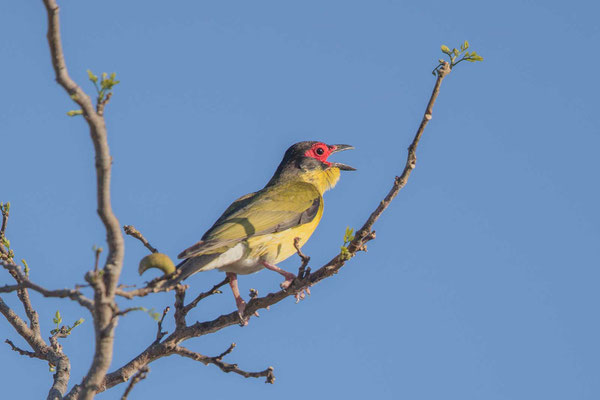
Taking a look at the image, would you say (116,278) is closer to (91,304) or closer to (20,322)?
(91,304)

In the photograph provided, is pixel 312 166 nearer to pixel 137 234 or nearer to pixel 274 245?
pixel 274 245

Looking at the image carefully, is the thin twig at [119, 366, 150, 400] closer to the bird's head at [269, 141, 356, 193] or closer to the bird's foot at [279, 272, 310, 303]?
the bird's foot at [279, 272, 310, 303]

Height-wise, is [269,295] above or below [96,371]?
above

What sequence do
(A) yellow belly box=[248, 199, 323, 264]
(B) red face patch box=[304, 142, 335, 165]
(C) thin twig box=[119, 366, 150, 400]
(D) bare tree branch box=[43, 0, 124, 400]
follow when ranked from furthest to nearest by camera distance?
(B) red face patch box=[304, 142, 335, 165] → (A) yellow belly box=[248, 199, 323, 264] → (C) thin twig box=[119, 366, 150, 400] → (D) bare tree branch box=[43, 0, 124, 400]

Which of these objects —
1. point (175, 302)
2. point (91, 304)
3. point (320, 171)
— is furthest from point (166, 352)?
Result: point (320, 171)

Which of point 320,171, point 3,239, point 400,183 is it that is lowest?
point 400,183

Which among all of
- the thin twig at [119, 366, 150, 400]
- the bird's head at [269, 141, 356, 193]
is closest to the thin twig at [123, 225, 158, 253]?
the thin twig at [119, 366, 150, 400]

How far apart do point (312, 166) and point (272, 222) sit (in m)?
2.09

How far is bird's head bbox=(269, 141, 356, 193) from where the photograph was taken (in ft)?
31.5

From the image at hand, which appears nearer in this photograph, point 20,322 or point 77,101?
point 77,101

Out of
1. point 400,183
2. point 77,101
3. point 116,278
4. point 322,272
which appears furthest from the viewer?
point 322,272

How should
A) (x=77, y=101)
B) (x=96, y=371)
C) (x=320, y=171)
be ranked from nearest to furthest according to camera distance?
(x=77, y=101)
(x=96, y=371)
(x=320, y=171)

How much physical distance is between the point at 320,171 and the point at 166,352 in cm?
418

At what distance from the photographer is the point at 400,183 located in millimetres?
5027
